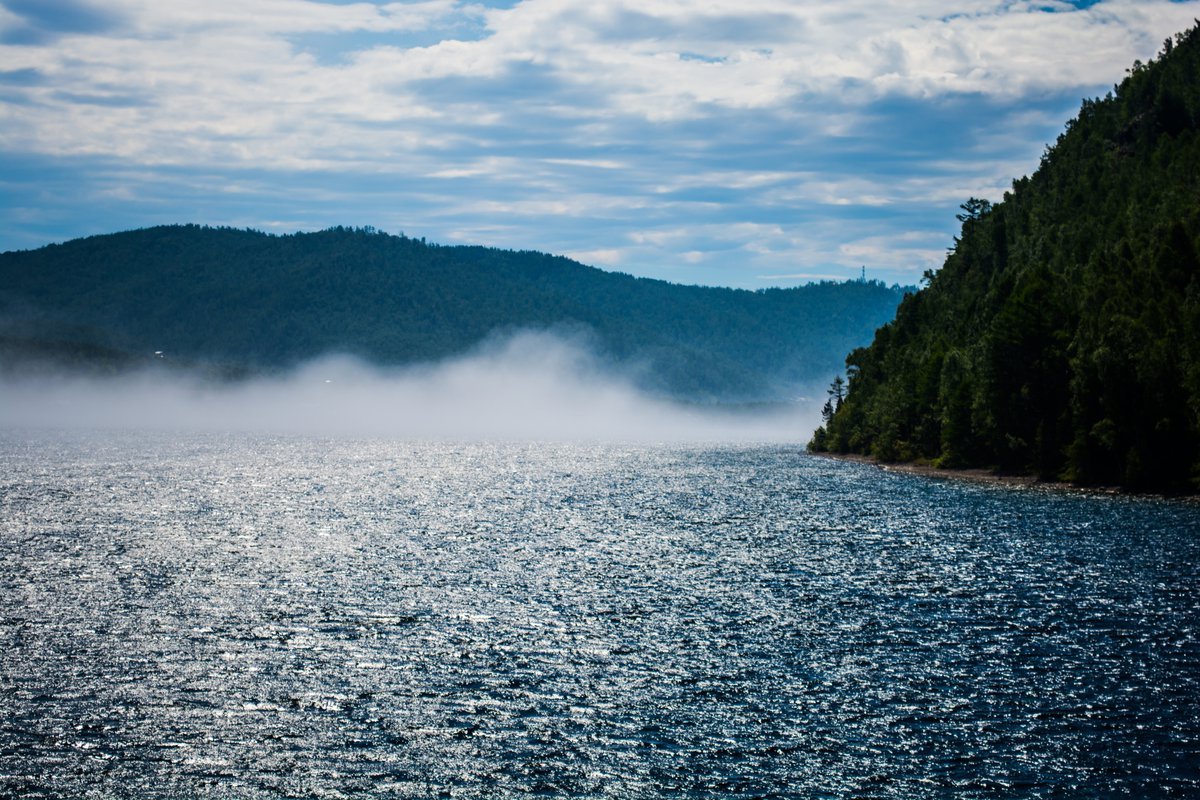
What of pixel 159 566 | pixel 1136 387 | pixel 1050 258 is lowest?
pixel 159 566

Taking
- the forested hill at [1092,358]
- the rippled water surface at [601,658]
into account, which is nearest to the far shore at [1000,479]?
the forested hill at [1092,358]

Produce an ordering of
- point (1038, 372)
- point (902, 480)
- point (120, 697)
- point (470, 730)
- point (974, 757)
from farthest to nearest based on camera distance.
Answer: point (902, 480), point (1038, 372), point (120, 697), point (470, 730), point (974, 757)

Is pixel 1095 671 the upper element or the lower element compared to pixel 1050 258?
lower

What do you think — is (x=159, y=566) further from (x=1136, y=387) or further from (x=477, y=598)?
(x=1136, y=387)

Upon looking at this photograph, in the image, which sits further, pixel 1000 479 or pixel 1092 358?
pixel 1000 479

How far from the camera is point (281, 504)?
131125mm

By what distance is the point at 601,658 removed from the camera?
54344mm

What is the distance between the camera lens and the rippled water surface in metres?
38.9

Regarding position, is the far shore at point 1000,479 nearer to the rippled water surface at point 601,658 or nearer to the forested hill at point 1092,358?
the forested hill at point 1092,358

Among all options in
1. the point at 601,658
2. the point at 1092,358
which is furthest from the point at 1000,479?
the point at 601,658

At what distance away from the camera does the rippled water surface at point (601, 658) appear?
128 ft

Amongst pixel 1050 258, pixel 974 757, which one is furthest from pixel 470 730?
pixel 1050 258

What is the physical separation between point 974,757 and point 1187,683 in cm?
1407

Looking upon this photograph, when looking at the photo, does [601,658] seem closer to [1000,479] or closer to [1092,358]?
[1092,358]
